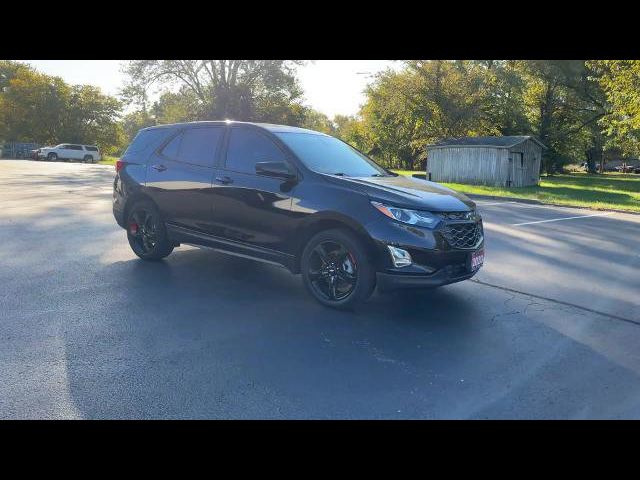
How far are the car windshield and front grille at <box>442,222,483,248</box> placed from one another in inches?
51.9

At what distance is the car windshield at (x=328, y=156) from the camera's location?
5.43 metres

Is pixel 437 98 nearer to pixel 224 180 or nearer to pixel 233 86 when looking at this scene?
pixel 233 86

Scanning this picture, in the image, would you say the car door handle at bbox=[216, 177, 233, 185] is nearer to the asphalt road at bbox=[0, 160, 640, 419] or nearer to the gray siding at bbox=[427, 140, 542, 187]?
the asphalt road at bbox=[0, 160, 640, 419]

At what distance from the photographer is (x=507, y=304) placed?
536cm

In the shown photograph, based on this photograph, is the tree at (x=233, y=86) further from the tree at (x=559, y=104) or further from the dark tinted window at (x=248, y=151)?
the dark tinted window at (x=248, y=151)

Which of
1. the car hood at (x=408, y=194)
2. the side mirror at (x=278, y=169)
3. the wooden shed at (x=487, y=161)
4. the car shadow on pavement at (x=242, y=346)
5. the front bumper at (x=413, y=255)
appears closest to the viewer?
the car shadow on pavement at (x=242, y=346)

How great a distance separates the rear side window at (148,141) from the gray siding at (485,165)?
24.2 meters

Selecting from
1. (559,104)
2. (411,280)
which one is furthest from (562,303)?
(559,104)

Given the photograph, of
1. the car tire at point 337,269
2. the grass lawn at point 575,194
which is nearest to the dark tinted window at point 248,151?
the car tire at point 337,269

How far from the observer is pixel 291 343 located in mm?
4086

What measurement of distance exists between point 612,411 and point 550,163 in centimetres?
4859

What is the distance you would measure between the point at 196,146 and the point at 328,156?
5.78ft

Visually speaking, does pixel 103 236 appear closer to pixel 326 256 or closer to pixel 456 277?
pixel 326 256
